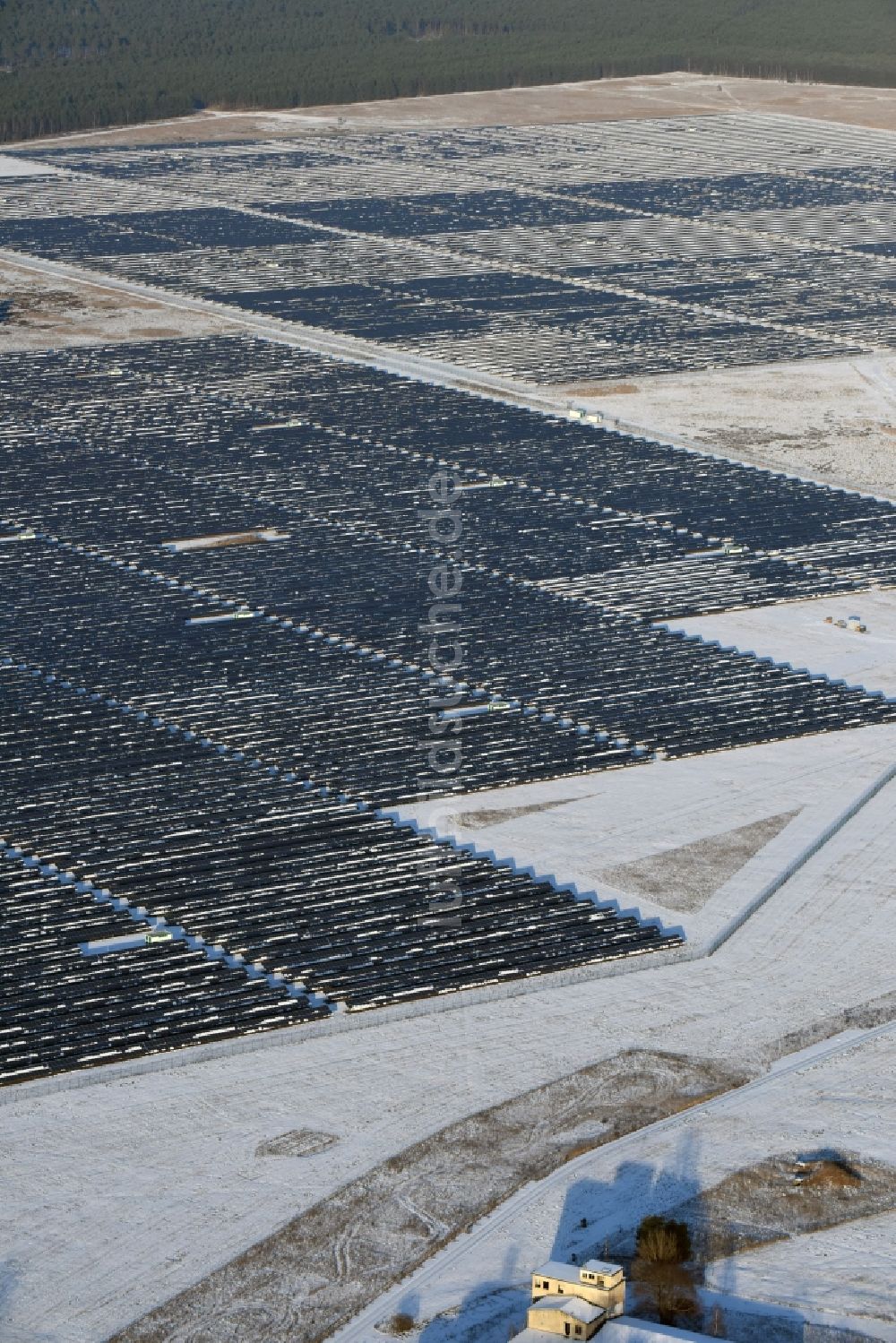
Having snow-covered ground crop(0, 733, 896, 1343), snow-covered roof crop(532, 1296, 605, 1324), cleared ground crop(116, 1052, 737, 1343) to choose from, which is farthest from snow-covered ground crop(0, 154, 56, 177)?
snow-covered roof crop(532, 1296, 605, 1324)

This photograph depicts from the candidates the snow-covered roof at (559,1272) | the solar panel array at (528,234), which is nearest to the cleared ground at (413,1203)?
the snow-covered roof at (559,1272)

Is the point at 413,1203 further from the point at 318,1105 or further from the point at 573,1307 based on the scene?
the point at 573,1307

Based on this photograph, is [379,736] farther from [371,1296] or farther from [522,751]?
[371,1296]

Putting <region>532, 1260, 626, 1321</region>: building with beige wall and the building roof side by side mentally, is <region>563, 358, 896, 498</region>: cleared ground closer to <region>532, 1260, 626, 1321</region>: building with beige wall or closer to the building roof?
the building roof

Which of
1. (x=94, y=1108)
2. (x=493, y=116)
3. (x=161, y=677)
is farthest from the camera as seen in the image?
(x=493, y=116)

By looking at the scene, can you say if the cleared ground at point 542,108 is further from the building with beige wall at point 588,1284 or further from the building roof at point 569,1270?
the building with beige wall at point 588,1284

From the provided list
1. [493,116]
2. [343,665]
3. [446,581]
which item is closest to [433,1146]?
[343,665]

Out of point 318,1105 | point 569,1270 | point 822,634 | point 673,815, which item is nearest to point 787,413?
point 822,634
